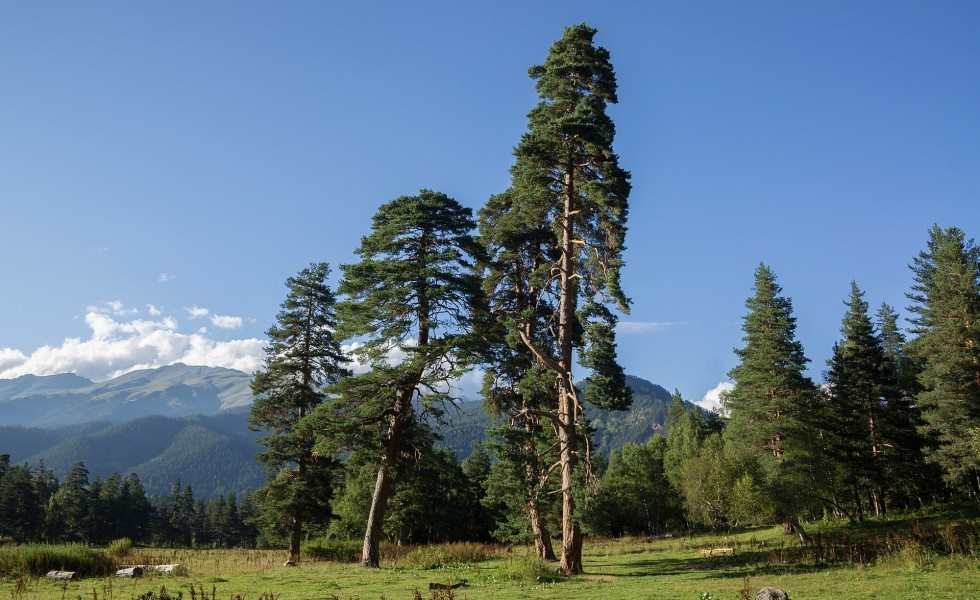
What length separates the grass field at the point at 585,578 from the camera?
1498 centimetres

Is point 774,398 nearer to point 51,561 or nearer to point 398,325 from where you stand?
point 398,325

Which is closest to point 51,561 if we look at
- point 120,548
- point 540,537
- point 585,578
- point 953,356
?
point 120,548

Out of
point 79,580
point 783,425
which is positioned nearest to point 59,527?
point 79,580

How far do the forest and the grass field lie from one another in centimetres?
224

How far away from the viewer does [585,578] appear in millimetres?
19500

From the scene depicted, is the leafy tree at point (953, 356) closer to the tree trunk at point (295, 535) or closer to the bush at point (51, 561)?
the tree trunk at point (295, 535)

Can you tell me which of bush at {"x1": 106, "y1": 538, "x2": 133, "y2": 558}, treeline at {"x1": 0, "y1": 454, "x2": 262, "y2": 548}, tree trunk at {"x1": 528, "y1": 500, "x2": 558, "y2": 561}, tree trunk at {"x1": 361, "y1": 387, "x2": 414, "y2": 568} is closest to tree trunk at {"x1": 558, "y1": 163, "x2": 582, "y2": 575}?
tree trunk at {"x1": 528, "y1": 500, "x2": 558, "y2": 561}

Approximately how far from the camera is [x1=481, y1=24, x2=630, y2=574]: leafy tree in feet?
71.2

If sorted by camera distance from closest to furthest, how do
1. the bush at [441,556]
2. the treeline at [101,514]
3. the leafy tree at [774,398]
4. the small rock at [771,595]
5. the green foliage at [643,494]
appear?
1. the small rock at [771,595]
2. the bush at [441,556]
3. the leafy tree at [774,398]
4. the green foliage at [643,494]
5. the treeline at [101,514]

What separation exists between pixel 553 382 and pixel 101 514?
333ft

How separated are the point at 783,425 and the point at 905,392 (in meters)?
18.2

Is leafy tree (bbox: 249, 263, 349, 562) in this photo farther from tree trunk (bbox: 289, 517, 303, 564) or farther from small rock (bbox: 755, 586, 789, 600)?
small rock (bbox: 755, 586, 789, 600)

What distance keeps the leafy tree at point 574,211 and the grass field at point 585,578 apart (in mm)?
3532

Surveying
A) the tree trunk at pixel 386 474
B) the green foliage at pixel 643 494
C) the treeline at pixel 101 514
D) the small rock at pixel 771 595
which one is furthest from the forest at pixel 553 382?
the treeline at pixel 101 514
